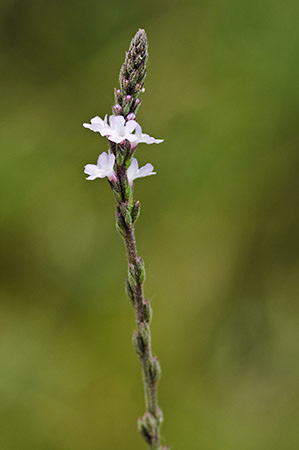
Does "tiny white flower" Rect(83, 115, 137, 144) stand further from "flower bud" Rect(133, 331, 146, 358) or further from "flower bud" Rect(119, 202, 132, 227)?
"flower bud" Rect(133, 331, 146, 358)

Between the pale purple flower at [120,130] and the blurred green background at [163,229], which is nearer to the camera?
the pale purple flower at [120,130]

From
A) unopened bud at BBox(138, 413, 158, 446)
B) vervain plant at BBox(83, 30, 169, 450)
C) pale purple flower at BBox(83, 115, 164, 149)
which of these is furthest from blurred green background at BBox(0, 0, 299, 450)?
pale purple flower at BBox(83, 115, 164, 149)

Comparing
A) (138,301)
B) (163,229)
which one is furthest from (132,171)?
(163,229)

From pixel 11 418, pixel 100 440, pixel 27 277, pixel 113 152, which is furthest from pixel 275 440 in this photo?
pixel 113 152

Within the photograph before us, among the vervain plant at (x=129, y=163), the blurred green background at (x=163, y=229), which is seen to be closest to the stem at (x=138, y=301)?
the vervain plant at (x=129, y=163)

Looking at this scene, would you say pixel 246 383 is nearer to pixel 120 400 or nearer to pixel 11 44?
pixel 120 400

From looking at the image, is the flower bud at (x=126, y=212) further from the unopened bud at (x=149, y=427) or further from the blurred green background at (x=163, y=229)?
the blurred green background at (x=163, y=229)

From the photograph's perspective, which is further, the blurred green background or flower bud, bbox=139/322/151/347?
the blurred green background
